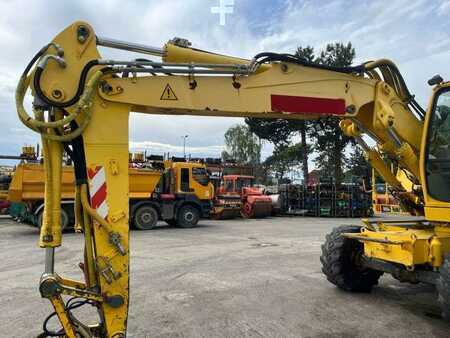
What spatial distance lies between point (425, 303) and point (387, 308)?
0.67m

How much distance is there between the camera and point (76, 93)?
11.6ft

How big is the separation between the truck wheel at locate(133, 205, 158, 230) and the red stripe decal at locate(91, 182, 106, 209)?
40.2 feet

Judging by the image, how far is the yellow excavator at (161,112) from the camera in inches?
137

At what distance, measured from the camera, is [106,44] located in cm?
376

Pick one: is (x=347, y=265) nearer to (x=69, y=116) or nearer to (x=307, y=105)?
(x=307, y=105)

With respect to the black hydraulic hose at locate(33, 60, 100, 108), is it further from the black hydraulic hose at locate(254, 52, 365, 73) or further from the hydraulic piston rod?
the black hydraulic hose at locate(254, 52, 365, 73)

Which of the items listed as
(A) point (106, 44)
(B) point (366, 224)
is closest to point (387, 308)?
(B) point (366, 224)

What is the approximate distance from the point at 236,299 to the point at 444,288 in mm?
2742

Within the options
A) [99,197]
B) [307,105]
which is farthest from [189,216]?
[99,197]

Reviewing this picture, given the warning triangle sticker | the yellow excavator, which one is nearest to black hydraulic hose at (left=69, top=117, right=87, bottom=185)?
the yellow excavator

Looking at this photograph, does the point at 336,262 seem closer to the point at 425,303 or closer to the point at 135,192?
the point at 425,303

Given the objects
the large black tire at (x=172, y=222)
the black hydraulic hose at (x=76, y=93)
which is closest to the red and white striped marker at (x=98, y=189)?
the black hydraulic hose at (x=76, y=93)

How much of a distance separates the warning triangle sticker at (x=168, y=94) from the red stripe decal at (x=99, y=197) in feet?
3.16

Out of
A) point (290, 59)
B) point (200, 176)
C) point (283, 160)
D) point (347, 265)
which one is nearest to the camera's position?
point (290, 59)
